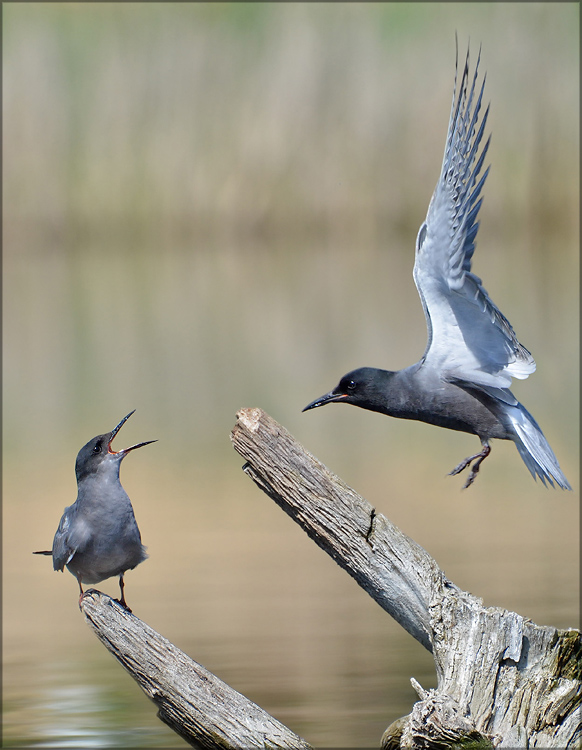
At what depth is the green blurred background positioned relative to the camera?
7035 mm

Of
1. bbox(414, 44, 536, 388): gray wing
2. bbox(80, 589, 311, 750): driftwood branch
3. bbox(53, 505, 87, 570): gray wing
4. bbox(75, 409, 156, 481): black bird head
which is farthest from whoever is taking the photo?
bbox(414, 44, 536, 388): gray wing

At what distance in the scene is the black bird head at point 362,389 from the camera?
525cm

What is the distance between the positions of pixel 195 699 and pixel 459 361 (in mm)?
2171

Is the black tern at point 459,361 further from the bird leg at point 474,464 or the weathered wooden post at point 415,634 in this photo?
the weathered wooden post at point 415,634

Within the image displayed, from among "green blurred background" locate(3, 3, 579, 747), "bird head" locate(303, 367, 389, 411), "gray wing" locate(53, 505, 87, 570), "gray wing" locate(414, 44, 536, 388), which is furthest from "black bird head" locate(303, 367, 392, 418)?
"green blurred background" locate(3, 3, 579, 747)

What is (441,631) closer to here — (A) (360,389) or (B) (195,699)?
(B) (195,699)

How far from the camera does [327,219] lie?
30.3m

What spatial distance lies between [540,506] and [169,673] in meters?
6.32

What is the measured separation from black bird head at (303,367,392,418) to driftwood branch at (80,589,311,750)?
1657 millimetres

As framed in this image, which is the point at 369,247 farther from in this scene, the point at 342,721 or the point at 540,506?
the point at 342,721

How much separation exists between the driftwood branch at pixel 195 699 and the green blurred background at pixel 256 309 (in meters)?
1.82

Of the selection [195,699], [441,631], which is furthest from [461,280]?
[195,699]

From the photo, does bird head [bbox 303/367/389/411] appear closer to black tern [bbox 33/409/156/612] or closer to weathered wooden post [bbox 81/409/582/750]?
black tern [bbox 33/409/156/612]

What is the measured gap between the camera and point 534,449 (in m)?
5.29
